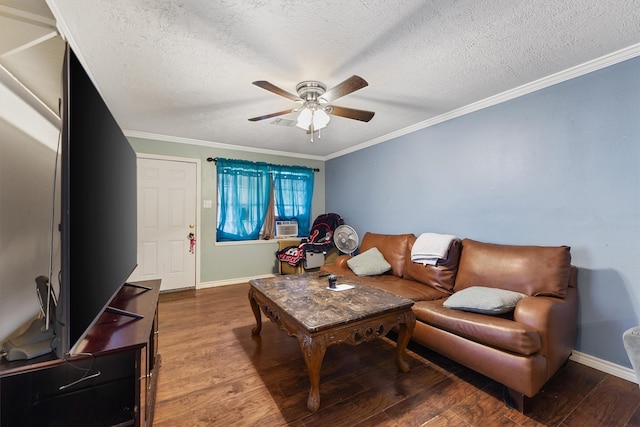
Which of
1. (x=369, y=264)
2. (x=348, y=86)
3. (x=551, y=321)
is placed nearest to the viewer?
(x=551, y=321)

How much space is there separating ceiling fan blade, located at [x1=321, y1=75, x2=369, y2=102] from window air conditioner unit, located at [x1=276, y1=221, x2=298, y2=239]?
10.1 feet

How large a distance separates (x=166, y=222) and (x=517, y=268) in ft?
13.9

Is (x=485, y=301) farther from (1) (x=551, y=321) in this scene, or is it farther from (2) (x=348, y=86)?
(2) (x=348, y=86)

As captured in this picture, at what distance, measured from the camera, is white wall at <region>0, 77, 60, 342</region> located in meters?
1.19

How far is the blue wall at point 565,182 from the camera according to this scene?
1.87 meters

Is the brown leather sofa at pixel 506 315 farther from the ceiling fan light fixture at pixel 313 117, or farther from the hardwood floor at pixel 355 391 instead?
the ceiling fan light fixture at pixel 313 117

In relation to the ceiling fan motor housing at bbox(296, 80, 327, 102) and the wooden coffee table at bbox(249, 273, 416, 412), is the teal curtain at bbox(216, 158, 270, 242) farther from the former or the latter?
the ceiling fan motor housing at bbox(296, 80, 327, 102)

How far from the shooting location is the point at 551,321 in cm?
163

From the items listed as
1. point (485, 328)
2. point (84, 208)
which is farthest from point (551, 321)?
point (84, 208)

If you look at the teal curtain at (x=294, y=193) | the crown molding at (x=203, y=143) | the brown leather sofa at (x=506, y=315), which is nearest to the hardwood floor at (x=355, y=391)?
the brown leather sofa at (x=506, y=315)

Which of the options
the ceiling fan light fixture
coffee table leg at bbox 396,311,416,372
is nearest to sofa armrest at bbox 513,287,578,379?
coffee table leg at bbox 396,311,416,372

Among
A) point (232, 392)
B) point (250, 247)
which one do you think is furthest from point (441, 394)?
point (250, 247)

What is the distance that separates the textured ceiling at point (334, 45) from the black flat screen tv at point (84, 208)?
0.78 metres

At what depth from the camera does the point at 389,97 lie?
2.55 m
